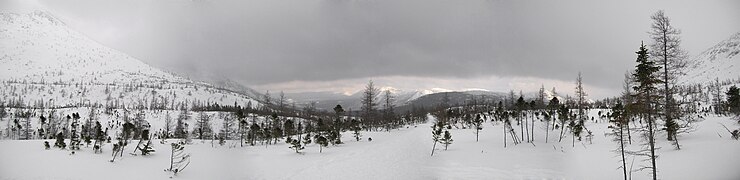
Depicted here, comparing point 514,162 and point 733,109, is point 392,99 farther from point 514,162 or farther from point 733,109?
point 733,109

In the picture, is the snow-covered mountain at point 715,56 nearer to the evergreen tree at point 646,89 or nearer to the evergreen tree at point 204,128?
the evergreen tree at point 646,89

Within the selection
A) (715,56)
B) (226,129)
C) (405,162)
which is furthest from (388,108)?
(715,56)

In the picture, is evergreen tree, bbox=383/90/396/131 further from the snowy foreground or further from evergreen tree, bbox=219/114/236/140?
evergreen tree, bbox=219/114/236/140

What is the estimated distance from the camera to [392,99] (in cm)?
6812

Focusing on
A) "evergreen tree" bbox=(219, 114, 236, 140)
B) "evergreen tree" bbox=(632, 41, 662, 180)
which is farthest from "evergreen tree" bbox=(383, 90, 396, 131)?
"evergreen tree" bbox=(632, 41, 662, 180)

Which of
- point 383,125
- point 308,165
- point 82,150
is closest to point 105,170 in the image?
point 82,150

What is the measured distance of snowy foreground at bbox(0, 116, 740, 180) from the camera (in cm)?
2247

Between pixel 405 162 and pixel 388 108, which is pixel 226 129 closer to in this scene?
pixel 388 108

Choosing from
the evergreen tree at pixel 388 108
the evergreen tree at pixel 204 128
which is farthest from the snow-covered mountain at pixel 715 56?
the evergreen tree at pixel 204 128

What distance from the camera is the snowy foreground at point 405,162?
885 inches

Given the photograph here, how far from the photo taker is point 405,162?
33.5m

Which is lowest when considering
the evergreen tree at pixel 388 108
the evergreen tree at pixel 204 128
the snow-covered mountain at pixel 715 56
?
the evergreen tree at pixel 204 128

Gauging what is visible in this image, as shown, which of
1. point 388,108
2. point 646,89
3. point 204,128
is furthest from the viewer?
point 388,108

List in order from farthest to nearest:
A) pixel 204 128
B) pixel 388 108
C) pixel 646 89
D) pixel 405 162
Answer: pixel 388 108 < pixel 204 128 < pixel 405 162 < pixel 646 89
